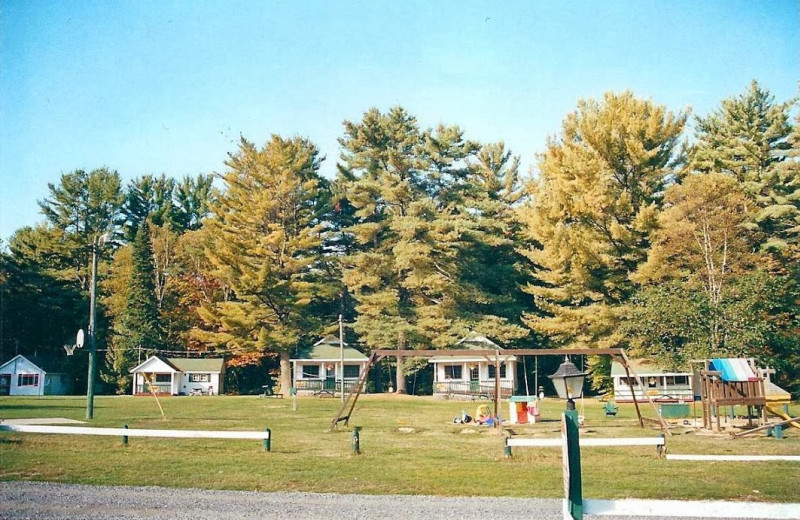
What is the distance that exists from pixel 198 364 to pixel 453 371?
20.9 meters

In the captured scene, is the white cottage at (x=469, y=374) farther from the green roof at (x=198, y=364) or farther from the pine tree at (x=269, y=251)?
the green roof at (x=198, y=364)

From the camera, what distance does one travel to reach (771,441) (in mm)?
20203

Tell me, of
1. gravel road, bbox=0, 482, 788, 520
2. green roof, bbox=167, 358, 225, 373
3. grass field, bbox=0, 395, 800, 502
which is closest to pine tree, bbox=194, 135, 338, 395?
green roof, bbox=167, 358, 225, 373

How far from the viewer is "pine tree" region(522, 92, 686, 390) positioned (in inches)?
1721

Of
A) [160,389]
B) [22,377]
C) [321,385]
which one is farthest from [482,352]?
[22,377]

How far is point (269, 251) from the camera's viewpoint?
5134 centimetres

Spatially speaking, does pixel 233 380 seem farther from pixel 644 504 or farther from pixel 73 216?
pixel 644 504

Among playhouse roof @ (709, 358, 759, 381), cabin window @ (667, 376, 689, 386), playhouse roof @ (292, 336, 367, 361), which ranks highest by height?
playhouse roof @ (292, 336, 367, 361)

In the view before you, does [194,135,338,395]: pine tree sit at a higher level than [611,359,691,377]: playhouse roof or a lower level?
higher

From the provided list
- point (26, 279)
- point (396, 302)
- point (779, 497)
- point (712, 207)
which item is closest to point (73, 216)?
point (26, 279)

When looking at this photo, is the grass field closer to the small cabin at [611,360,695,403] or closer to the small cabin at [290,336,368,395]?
the small cabin at [611,360,695,403]

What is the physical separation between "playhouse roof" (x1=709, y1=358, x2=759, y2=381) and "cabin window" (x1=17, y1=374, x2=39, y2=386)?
5216 centimetres

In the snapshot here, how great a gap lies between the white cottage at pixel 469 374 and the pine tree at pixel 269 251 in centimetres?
1052

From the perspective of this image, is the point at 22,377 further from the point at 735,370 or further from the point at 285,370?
the point at 735,370
